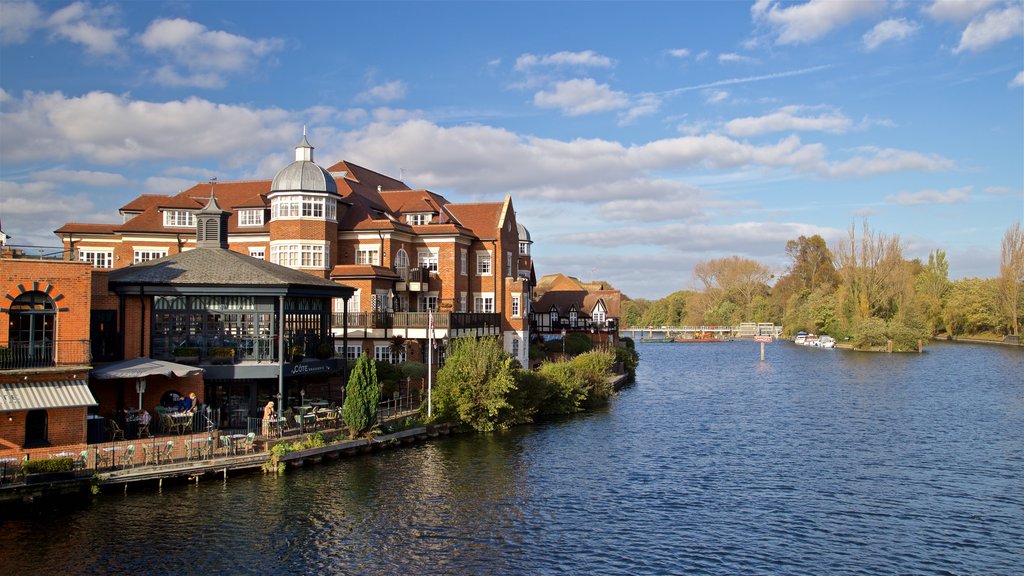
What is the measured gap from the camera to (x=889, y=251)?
10106 centimetres

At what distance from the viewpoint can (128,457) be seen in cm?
2280

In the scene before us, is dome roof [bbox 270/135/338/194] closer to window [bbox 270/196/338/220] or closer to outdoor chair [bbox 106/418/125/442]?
window [bbox 270/196/338/220]

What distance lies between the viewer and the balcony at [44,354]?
22.9m

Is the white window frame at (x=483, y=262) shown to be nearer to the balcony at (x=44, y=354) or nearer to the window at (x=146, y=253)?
the window at (x=146, y=253)

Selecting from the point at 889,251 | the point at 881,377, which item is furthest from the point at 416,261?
the point at 889,251

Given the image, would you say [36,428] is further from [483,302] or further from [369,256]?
[483,302]

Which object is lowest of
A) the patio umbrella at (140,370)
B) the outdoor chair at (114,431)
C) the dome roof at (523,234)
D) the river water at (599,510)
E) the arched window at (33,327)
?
the river water at (599,510)

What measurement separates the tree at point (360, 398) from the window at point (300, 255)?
15382 millimetres

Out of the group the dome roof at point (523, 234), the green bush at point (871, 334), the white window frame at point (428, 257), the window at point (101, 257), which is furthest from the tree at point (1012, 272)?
the window at point (101, 257)

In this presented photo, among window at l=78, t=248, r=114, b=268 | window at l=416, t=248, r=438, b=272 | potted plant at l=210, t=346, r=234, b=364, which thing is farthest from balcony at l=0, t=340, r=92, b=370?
window at l=416, t=248, r=438, b=272

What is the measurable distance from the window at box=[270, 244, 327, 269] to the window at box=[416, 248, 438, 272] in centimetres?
666

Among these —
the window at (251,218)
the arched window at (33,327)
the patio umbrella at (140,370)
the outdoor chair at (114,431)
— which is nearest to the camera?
the arched window at (33,327)

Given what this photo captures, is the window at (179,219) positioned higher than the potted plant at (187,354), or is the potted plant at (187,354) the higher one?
the window at (179,219)

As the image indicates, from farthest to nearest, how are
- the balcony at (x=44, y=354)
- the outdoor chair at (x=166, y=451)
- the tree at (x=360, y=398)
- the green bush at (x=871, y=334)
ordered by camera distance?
the green bush at (x=871, y=334) → the tree at (x=360, y=398) → the outdoor chair at (x=166, y=451) → the balcony at (x=44, y=354)
